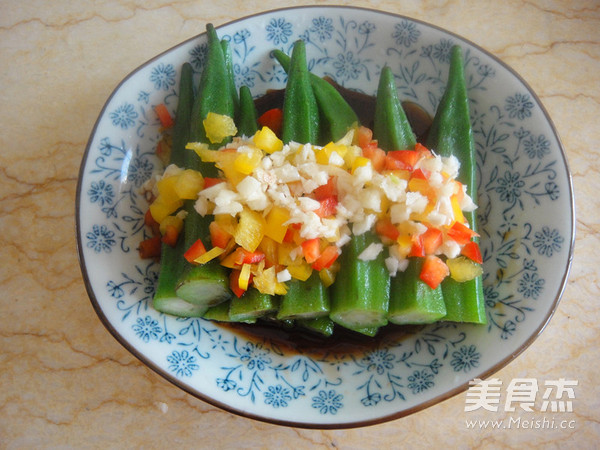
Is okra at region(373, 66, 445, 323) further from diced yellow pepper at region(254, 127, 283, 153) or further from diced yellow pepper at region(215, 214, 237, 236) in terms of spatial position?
diced yellow pepper at region(215, 214, 237, 236)

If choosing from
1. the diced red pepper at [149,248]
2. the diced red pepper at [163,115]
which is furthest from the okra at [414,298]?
the diced red pepper at [163,115]

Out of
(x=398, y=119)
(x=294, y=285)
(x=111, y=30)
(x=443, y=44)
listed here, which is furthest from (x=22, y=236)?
(x=443, y=44)

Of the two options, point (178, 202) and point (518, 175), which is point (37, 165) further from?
point (518, 175)

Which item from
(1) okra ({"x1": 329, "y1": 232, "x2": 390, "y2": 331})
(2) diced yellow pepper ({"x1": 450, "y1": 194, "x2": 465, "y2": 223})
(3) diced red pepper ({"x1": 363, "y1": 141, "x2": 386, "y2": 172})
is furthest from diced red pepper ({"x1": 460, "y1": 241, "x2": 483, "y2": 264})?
(3) diced red pepper ({"x1": 363, "y1": 141, "x2": 386, "y2": 172})

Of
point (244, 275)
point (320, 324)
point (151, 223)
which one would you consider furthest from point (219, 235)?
point (320, 324)

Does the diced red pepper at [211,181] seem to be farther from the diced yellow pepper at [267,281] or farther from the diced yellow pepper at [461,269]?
the diced yellow pepper at [461,269]
